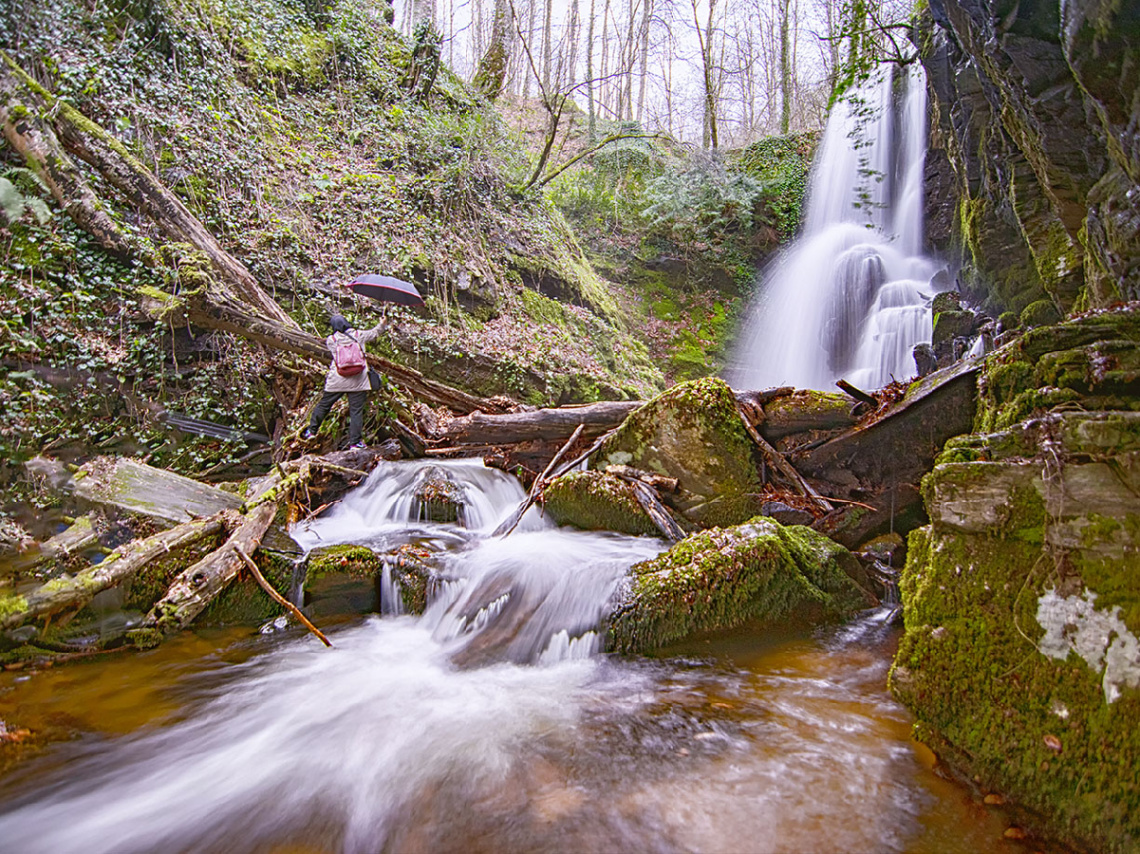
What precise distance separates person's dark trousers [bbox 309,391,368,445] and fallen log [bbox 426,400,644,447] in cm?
102

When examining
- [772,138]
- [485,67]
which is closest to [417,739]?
[485,67]

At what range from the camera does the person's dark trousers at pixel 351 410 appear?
7.09 m

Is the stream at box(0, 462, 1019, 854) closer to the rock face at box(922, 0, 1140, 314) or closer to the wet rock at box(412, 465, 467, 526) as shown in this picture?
the wet rock at box(412, 465, 467, 526)

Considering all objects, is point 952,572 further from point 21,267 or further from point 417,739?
point 21,267

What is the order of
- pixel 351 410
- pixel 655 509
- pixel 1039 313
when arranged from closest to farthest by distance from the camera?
1. pixel 655 509
2. pixel 1039 313
3. pixel 351 410

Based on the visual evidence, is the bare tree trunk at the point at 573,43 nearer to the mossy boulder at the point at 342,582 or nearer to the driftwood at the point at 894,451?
the driftwood at the point at 894,451

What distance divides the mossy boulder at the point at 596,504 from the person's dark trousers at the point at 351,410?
2944 millimetres

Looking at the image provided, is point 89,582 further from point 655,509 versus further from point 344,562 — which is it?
point 655,509

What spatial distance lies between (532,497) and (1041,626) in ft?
13.8

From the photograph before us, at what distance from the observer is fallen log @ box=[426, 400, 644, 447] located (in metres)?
6.68

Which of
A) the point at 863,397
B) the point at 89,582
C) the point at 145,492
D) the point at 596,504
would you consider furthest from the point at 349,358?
the point at 863,397

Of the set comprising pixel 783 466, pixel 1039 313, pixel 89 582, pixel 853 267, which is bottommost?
pixel 89 582

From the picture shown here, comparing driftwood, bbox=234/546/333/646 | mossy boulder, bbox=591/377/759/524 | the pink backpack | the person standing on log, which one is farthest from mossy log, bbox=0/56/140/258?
mossy boulder, bbox=591/377/759/524

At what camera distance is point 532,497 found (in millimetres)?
5605
